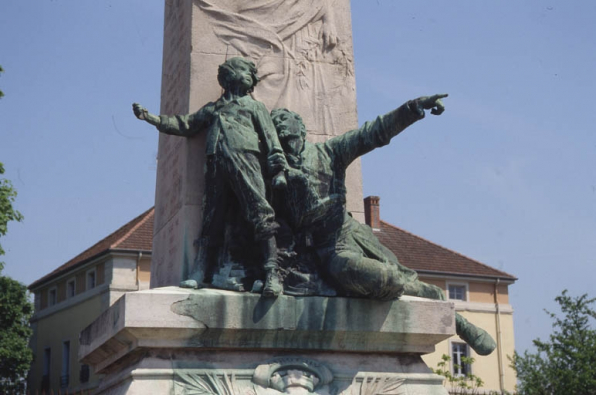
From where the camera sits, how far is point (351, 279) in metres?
7.25

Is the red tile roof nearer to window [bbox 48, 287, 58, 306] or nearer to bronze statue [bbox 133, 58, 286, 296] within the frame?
window [bbox 48, 287, 58, 306]

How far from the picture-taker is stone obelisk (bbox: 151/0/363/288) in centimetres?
806

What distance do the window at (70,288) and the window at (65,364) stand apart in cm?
192

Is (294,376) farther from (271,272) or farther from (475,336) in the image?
(475,336)

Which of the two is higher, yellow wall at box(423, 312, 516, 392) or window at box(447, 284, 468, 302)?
window at box(447, 284, 468, 302)

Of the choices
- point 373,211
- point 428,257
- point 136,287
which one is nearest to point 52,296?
point 136,287

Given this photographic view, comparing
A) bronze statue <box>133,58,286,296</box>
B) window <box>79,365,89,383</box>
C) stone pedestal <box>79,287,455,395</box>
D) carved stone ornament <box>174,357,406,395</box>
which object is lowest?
carved stone ornament <box>174,357,406,395</box>

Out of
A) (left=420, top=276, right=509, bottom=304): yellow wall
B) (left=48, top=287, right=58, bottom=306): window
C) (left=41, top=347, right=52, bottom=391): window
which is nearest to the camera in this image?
(left=41, top=347, right=52, bottom=391): window

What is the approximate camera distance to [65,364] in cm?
4247

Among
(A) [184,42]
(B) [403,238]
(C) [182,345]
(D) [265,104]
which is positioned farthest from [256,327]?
(B) [403,238]

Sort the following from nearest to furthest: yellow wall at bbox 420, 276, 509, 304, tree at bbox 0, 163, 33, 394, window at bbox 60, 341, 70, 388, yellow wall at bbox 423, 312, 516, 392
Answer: tree at bbox 0, 163, 33, 394 → window at bbox 60, 341, 70, 388 → yellow wall at bbox 423, 312, 516, 392 → yellow wall at bbox 420, 276, 509, 304

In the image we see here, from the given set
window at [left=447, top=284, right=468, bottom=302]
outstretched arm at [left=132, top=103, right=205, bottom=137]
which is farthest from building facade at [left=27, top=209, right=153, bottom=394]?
outstretched arm at [left=132, top=103, right=205, bottom=137]

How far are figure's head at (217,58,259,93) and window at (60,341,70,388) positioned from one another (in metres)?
35.8

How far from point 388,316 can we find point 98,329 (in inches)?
81.5
